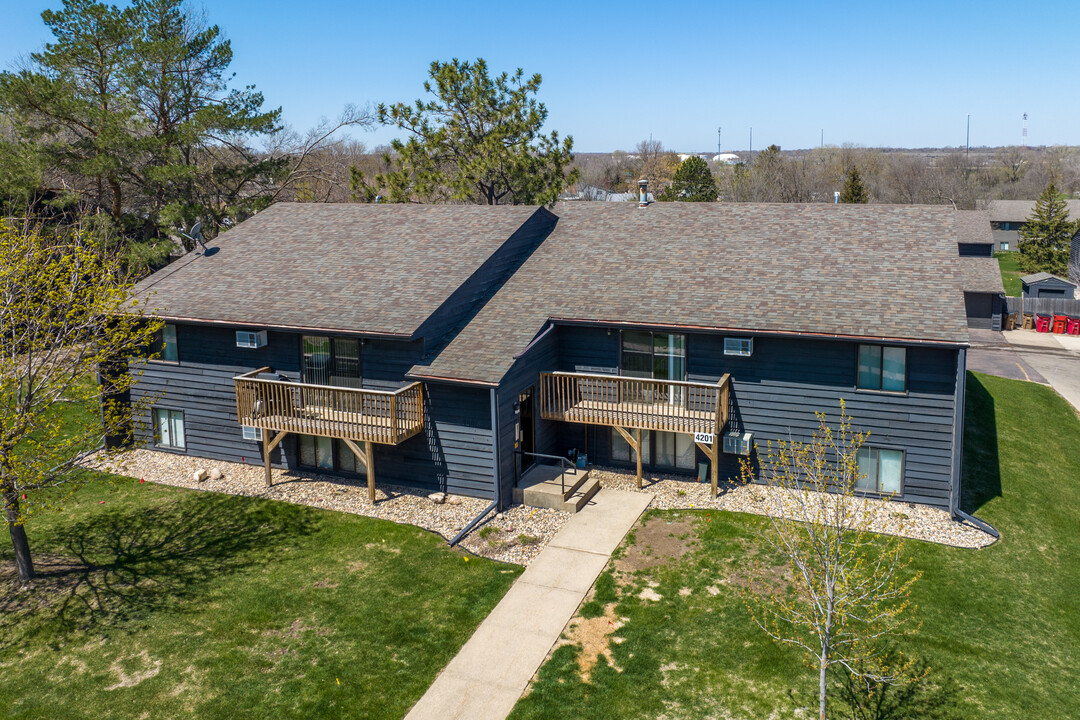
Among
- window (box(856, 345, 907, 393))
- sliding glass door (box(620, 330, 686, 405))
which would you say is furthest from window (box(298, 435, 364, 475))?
window (box(856, 345, 907, 393))

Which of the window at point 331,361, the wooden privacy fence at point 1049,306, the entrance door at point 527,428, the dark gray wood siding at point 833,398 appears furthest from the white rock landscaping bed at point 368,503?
the wooden privacy fence at point 1049,306

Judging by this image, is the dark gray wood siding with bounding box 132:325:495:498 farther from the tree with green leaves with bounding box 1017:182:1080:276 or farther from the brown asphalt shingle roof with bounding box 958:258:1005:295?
the tree with green leaves with bounding box 1017:182:1080:276

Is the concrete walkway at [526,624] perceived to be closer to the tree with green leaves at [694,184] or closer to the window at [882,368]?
the window at [882,368]

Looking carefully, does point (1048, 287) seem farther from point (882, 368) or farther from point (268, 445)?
point (268, 445)

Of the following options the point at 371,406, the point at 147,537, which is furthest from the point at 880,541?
the point at 147,537

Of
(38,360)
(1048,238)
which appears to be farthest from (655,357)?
(1048,238)

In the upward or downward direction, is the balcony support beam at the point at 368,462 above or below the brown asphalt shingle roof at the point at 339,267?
below
